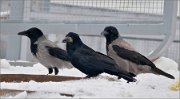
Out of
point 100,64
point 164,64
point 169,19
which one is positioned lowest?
point 164,64

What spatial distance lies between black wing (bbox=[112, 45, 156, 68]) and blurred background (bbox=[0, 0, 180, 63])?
27.8 inches

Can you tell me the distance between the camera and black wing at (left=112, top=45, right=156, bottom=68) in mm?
2539

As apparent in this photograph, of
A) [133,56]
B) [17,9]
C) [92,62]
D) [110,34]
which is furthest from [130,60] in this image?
[17,9]

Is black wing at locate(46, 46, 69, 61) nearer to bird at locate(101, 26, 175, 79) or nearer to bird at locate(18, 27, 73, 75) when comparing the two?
bird at locate(18, 27, 73, 75)

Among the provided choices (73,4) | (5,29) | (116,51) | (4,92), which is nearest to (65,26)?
(73,4)

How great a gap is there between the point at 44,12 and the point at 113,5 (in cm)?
77

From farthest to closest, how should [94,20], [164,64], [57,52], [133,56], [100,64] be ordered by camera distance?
1. [94,20]
2. [164,64]
3. [57,52]
4. [133,56]
5. [100,64]

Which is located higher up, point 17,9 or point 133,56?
point 17,9

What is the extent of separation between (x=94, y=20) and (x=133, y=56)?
54.5 inches

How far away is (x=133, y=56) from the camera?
256 centimetres

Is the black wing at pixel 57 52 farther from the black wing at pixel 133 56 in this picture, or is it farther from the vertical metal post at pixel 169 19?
the vertical metal post at pixel 169 19

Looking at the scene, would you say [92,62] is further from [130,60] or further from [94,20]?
[94,20]

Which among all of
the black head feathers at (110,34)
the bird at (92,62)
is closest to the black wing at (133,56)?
the black head feathers at (110,34)

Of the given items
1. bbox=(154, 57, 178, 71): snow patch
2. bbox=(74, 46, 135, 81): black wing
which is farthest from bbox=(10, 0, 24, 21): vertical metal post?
bbox=(74, 46, 135, 81): black wing
